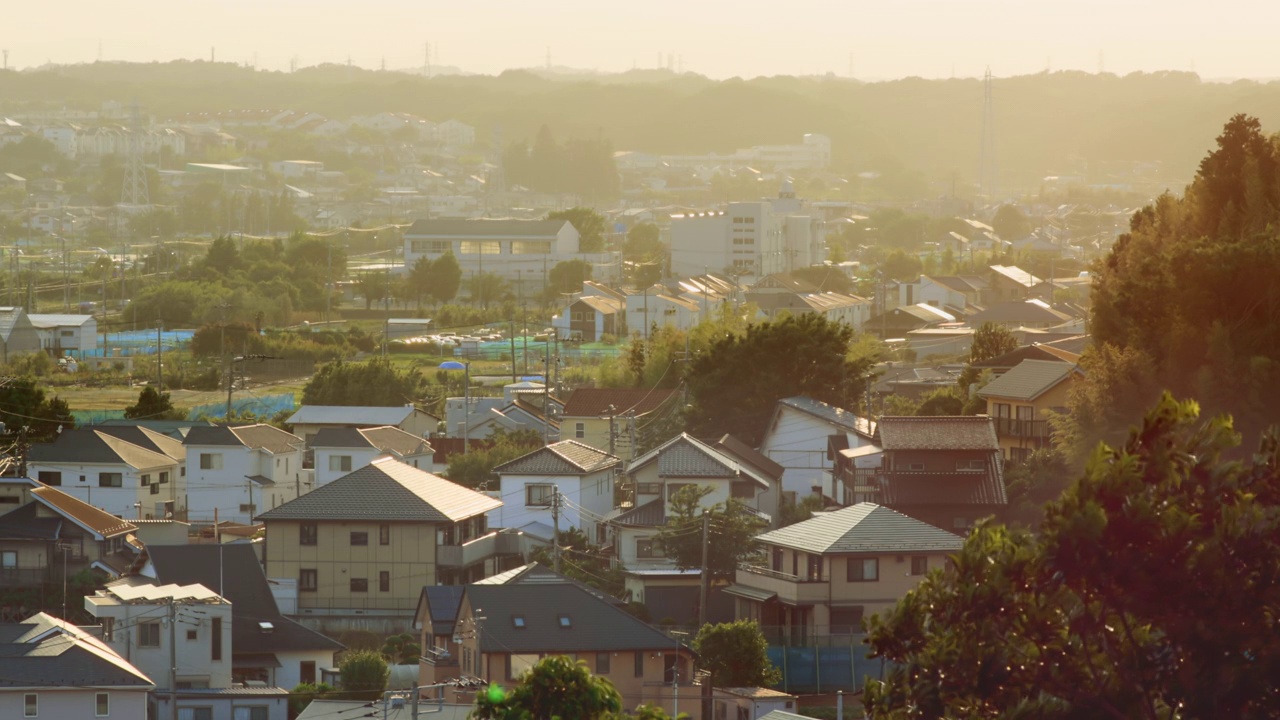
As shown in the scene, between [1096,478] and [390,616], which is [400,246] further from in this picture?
[1096,478]

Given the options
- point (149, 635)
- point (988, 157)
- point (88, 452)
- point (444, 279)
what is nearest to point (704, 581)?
point (149, 635)

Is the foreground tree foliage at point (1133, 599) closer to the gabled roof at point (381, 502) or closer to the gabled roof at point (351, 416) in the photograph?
the gabled roof at point (381, 502)

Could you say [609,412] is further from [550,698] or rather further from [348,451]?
[550,698]

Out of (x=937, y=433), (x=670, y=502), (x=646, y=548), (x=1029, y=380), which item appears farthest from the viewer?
(x=1029, y=380)

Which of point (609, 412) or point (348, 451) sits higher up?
point (609, 412)

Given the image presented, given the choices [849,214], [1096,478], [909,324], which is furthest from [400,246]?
[1096,478]

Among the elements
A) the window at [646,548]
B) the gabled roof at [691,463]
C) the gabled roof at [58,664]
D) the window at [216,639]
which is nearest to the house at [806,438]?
the gabled roof at [691,463]
